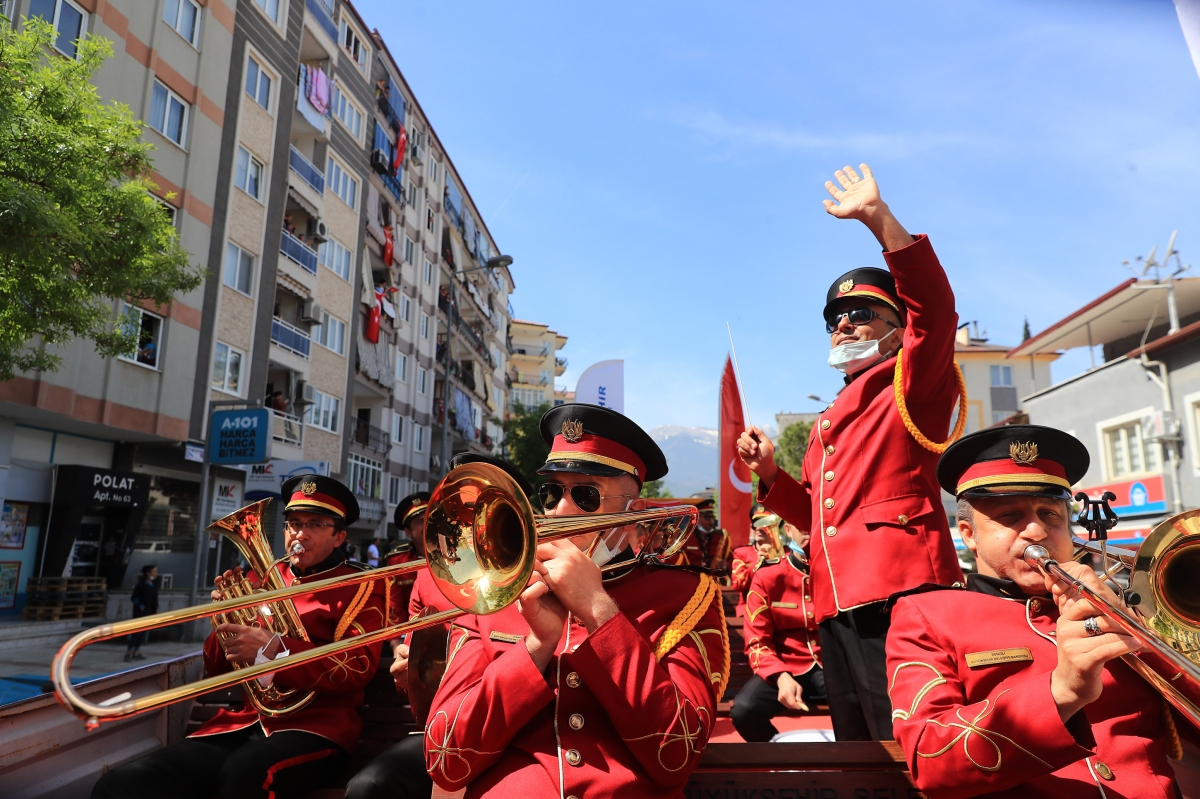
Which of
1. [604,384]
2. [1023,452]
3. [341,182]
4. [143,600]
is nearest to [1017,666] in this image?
[1023,452]

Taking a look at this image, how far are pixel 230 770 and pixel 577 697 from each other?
2.36 metres

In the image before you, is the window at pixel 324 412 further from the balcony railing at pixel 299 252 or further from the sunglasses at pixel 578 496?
the sunglasses at pixel 578 496

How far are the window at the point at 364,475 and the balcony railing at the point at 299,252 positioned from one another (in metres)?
7.87

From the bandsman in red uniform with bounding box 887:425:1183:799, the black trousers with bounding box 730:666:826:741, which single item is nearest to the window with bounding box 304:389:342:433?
the black trousers with bounding box 730:666:826:741

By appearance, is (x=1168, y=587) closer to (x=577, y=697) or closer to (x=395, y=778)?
(x=577, y=697)

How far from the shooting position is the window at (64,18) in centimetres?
1719

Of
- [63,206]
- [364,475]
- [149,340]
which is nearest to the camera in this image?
[63,206]

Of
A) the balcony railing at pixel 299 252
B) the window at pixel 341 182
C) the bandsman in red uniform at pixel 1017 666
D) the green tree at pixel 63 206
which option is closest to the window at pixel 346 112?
the window at pixel 341 182

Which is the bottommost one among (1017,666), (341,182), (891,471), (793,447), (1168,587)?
(1017,666)

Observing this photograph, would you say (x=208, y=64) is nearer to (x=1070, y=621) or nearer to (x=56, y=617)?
(x=56, y=617)

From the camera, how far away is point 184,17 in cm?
2198

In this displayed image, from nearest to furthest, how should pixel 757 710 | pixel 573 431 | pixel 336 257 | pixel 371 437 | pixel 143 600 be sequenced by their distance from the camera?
pixel 573 431, pixel 757 710, pixel 143 600, pixel 336 257, pixel 371 437

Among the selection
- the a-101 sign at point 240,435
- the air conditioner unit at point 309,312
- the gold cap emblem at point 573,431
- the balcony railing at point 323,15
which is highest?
the balcony railing at point 323,15

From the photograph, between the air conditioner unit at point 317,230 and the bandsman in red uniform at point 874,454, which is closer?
the bandsman in red uniform at point 874,454
